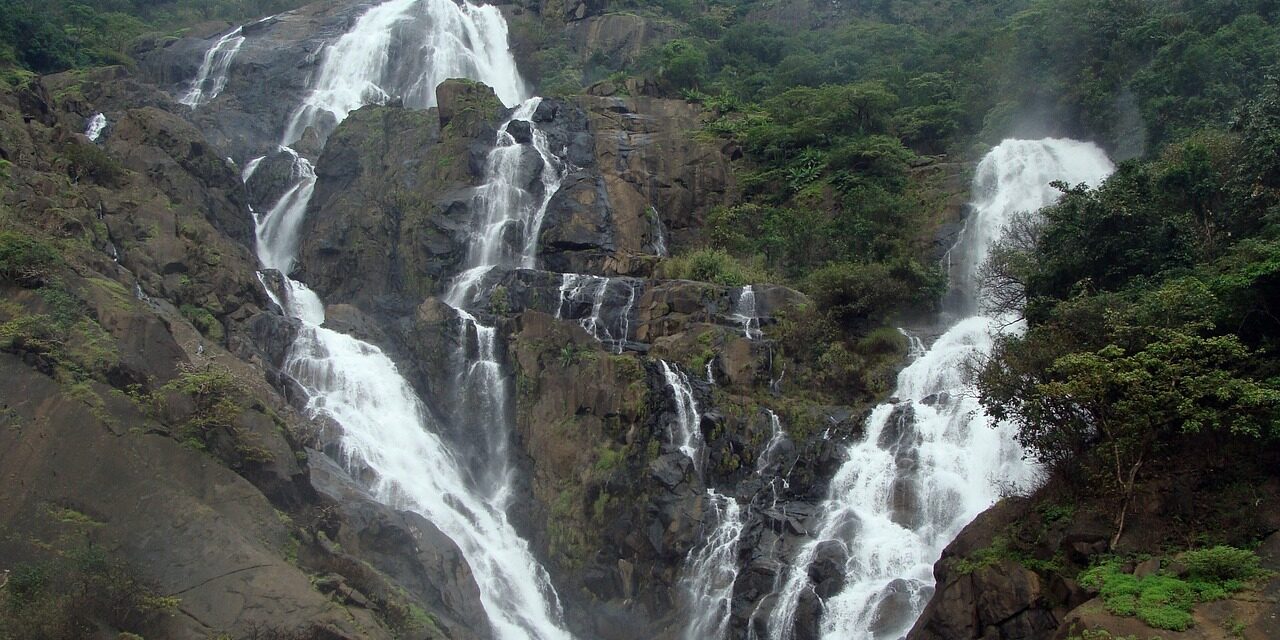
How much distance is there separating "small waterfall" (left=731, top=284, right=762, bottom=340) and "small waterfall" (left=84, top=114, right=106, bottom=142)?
29739 mm

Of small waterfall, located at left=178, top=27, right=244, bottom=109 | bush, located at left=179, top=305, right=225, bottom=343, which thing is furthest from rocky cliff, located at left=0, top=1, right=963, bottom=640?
small waterfall, located at left=178, top=27, right=244, bottom=109

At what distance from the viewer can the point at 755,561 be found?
25.3 m

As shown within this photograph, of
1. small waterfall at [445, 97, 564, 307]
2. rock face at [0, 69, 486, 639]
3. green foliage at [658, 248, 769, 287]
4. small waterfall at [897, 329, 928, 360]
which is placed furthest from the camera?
small waterfall at [445, 97, 564, 307]

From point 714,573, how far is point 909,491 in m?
5.85

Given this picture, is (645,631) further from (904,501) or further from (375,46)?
(375,46)

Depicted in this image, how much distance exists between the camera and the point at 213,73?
187 feet

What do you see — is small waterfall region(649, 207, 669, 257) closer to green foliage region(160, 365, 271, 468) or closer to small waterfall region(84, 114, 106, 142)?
green foliage region(160, 365, 271, 468)

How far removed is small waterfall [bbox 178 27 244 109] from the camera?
181 feet

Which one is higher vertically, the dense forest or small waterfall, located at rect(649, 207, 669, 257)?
the dense forest

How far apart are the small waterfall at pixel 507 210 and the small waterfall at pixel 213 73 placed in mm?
22294

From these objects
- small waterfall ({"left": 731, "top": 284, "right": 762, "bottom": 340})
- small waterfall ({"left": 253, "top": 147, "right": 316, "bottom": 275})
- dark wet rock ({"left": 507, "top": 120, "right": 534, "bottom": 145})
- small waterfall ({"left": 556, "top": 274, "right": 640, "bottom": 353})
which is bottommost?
small waterfall ({"left": 253, "top": 147, "right": 316, "bottom": 275})

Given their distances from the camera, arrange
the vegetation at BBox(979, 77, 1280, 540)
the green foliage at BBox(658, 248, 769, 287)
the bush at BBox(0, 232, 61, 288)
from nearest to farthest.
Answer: the vegetation at BBox(979, 77, 1280, 540), the bush at BBox(0, 232, 61, 288), the green foliage at BBox(658, 248, 769, 287)

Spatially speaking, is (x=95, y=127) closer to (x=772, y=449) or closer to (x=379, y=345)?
(x=379, y=345)

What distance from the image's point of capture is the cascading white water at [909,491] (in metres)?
23.0
